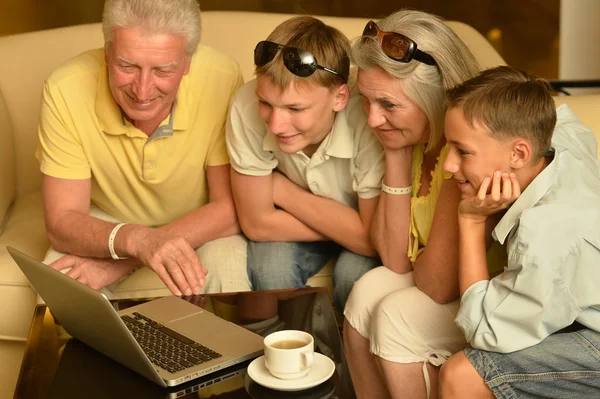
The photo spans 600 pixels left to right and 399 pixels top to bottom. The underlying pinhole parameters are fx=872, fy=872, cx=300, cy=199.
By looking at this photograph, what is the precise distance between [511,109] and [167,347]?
75cm

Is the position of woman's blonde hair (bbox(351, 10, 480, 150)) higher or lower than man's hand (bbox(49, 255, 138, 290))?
higher

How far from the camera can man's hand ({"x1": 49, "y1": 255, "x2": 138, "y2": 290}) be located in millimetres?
2121

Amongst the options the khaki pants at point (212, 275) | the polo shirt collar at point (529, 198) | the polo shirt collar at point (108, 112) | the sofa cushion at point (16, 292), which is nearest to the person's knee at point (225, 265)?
the khaki pants at point (212, 275)

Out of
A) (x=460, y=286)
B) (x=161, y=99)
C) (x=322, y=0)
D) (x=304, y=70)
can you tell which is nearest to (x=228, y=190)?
(x=161, y=99)

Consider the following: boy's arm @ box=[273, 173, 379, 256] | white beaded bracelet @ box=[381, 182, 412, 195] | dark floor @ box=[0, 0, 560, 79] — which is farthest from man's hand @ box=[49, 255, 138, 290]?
dark floor @ box=[0, 0, 560, 79]

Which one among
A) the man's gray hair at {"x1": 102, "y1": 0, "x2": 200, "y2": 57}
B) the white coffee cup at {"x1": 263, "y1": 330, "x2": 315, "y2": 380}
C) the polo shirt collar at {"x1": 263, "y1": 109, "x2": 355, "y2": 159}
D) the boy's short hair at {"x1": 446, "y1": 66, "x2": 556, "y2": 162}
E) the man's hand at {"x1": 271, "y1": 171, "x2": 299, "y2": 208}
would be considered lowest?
the man's hand at {"x1": 271, "y1": 171, "x2": 299, "y2": 208}

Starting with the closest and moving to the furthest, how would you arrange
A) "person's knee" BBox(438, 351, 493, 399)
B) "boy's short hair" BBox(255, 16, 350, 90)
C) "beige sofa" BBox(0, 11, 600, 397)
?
"person's knee" BBox(438, 351, 493, 399) → "boy's short hair" BBox(255, 16, 350, 90) → "beige sofa" BBox(0, 11, 600, 397)

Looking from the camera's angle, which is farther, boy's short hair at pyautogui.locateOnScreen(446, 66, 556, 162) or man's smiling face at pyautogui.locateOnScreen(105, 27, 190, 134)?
man's smiling face at pyautogui.locateOnScreen(105, 27, 190, 134)

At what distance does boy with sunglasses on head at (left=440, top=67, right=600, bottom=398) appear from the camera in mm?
1542

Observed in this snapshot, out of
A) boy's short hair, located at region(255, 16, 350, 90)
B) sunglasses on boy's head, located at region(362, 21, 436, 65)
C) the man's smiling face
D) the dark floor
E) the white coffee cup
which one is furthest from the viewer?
the dark floor

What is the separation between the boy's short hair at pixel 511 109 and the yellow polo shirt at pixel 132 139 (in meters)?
0.80

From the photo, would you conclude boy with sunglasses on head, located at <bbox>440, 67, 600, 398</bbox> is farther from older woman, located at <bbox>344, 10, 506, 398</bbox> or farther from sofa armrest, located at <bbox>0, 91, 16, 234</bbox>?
sofa armrest, located at <bbox>0, 91, 16, 234</bbox>

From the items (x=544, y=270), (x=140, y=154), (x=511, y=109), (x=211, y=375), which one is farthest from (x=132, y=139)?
(x=544, y=270)

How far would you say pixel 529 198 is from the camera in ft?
5.23
